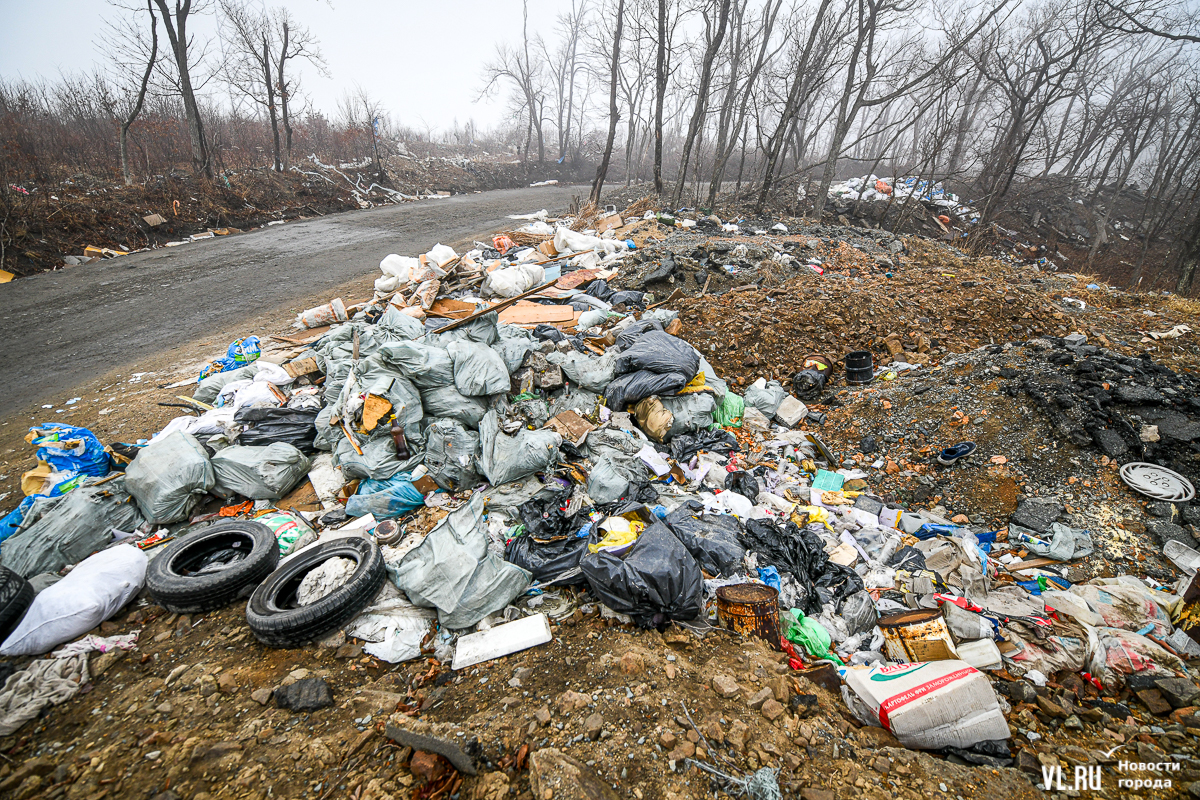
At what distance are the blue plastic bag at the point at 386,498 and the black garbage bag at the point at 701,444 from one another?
6.82 ft

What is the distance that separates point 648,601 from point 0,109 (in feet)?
71.2

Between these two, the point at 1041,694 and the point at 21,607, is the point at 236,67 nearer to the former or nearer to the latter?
the point at 21,607

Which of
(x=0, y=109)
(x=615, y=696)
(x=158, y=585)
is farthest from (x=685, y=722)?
(x=0, y=109)

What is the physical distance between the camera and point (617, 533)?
2822 millimetres

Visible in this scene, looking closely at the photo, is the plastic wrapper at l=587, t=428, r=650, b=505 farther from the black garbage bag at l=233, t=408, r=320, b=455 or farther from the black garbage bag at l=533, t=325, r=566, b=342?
the black garbage bag at l=233, t=408, r=320, b=455

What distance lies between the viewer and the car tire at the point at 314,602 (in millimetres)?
2133

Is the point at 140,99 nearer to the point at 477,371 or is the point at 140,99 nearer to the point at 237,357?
the point at 237,357

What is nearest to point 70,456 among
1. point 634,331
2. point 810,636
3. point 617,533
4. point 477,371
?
point 477,371

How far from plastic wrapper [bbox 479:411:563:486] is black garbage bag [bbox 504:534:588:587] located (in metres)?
0.59

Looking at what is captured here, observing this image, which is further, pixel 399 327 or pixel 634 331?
pixel 634 331

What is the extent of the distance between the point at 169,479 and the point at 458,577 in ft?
7.30

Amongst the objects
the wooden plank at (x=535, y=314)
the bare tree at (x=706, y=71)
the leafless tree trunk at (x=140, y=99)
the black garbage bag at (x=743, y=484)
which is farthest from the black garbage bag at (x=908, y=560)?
the leafless tree trunk at (x=140, y=99)

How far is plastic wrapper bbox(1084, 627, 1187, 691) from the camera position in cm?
211

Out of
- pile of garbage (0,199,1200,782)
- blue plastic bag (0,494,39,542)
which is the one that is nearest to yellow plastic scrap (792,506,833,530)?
pile of garbage (0,199,1200,782)
